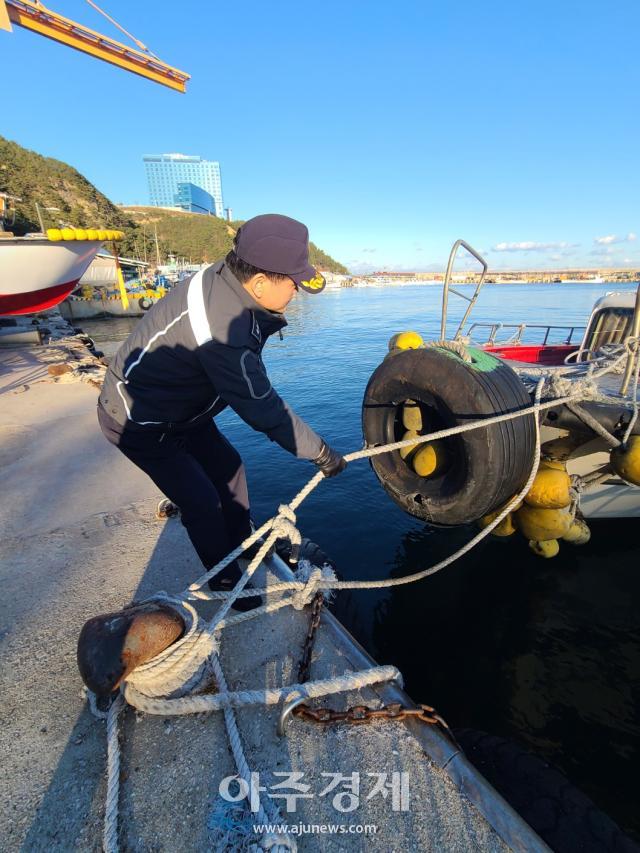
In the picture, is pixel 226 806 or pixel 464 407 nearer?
pixel 226 806

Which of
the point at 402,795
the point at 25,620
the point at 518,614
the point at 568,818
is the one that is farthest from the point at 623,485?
the point at 25,620

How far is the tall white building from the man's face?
199 m

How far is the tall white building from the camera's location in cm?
17712

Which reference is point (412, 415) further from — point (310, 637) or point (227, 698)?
point (227, 698)

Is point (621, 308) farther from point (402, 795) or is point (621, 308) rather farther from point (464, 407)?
point (402, 795)

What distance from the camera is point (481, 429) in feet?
8.94

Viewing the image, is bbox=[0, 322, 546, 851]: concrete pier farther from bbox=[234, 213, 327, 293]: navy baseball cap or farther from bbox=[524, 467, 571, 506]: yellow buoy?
bbox=[524, 467, 571, 506]: yellow buoy

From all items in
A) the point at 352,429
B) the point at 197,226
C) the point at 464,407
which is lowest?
the point at 352,429

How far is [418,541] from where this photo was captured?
5699 millimetres

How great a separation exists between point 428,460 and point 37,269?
1202 cm

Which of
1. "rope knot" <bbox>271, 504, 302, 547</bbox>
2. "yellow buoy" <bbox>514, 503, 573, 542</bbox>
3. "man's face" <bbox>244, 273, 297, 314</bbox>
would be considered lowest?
"yellow buoy" <bbox>514, 503, 573, 542</bbox>

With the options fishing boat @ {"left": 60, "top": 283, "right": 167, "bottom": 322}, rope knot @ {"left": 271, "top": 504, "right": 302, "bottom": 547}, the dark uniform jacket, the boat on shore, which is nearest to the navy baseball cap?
the dark uniform jacket

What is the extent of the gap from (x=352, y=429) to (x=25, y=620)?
829 cm

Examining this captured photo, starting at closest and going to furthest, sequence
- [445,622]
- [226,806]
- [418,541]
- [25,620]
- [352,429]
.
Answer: [226,806]
[25,620]
[445,622]
[418,541]
[352,429]
